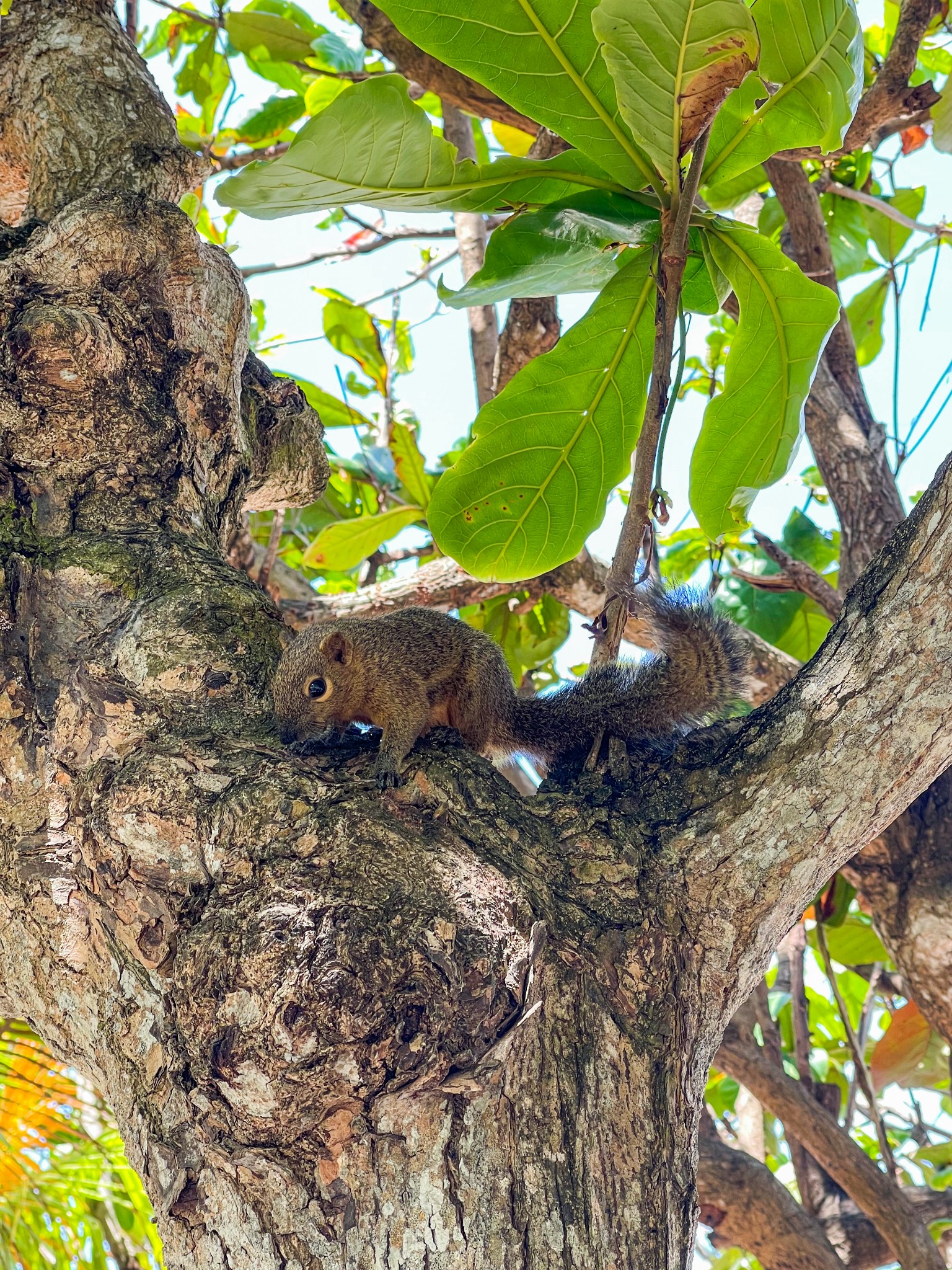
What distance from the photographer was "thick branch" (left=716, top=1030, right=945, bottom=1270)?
9.28 feet

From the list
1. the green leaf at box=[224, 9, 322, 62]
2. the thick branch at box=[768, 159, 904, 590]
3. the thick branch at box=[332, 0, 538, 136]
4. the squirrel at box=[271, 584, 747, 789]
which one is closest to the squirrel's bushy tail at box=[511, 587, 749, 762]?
the squirrel at box=[271, 584, 747, 789]

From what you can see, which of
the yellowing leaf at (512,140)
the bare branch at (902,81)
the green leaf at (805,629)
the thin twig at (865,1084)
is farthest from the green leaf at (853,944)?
the yellowing leaf at (512,140)

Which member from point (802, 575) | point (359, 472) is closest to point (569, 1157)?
point (802, 575)

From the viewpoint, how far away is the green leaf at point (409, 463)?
11.5 ft

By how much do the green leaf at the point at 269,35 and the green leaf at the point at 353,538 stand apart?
1.64 metres

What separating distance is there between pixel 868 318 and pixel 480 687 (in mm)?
2542

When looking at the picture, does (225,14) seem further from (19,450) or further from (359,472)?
(19,450)

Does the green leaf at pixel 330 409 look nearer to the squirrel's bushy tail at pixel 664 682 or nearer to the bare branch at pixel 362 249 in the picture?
the bare branch at pixel 362 249

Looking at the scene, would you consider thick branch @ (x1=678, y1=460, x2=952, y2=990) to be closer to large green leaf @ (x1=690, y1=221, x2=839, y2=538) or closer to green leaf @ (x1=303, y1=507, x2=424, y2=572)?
large green leaf @ (x1=690, y1=221, x2=839, y2=538)

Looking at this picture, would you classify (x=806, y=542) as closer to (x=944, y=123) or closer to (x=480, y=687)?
(x=944, y=123)

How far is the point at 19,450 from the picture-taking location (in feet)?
6.15

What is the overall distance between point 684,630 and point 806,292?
0.61m

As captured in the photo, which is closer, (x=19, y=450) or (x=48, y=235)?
(x=19, y=450)

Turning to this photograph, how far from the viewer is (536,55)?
175cm
